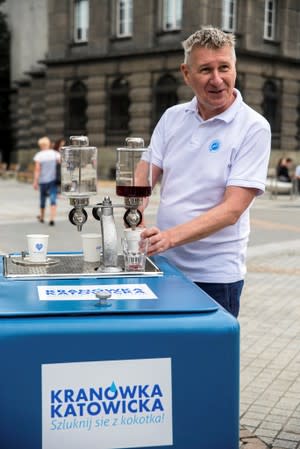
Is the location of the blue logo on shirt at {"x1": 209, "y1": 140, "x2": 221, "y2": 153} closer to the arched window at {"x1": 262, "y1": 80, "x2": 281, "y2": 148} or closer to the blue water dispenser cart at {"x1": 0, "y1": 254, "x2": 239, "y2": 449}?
the blue water dispenser cart at {"x1": 0, "y1": 254, "x2": 239, "y2": 449}

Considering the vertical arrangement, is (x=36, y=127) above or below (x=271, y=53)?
below

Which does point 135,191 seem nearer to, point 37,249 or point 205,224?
point 205,224

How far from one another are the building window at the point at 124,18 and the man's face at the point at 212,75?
29.5 m

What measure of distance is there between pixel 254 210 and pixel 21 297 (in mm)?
17417

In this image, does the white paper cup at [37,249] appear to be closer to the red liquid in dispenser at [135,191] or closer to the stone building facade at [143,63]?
the red liquid in dispenser at [135,191]

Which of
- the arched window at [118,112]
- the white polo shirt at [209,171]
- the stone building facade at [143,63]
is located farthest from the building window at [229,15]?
the white polo shirt at [209,171]

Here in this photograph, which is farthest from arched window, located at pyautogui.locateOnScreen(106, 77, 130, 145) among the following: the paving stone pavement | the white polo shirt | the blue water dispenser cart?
the blue water dispenser cart

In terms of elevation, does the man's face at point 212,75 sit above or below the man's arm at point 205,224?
above

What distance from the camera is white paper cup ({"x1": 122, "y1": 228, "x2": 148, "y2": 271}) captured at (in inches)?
115

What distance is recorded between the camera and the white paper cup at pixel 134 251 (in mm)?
2924

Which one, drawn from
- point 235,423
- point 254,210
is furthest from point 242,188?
point 254,210

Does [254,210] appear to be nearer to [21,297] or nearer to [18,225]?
[18,225]

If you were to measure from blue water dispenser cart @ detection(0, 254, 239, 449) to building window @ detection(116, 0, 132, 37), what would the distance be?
30574mm

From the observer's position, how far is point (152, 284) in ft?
8.94
